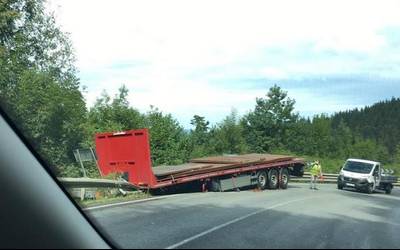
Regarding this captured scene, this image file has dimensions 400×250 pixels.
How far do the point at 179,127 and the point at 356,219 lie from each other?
46.2 inches

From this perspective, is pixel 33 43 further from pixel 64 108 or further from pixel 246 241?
pixel 246 241

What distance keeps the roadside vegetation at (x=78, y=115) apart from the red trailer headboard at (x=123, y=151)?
5.8 inches

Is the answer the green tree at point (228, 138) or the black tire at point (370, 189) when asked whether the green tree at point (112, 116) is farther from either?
the black tire at point (370, 189)

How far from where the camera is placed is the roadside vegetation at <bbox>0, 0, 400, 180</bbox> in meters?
2.46

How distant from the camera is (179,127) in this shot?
10.2 ft

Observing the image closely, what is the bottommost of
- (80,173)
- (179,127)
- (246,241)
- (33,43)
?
(246,241)

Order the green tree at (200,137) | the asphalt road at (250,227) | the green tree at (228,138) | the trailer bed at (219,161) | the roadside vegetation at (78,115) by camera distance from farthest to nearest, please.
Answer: the trailer bed at (219,161) → the green tree at (228,138) → the green tree at (200,137) → the roadside vegetation at (78,115) → the asphalt road at (250,227)

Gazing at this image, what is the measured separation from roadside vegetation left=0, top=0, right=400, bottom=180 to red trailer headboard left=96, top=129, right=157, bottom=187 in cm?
15

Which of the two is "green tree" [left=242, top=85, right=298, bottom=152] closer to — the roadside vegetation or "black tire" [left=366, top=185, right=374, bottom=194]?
the roadside vegetation

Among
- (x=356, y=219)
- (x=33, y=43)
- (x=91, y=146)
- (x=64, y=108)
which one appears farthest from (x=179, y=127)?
(x=356, y=219)

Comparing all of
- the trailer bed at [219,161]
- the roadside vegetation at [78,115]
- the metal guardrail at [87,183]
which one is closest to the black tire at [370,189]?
the trailer bed at [219,161]

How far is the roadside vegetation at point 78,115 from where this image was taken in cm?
246

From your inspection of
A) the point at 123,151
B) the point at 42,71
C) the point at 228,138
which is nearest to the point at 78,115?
the point at 42,71

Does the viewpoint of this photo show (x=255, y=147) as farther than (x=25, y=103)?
Yes
